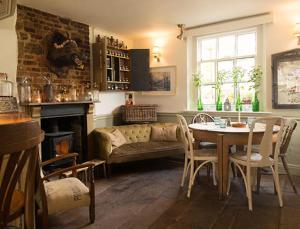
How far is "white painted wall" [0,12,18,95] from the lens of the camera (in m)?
1.92

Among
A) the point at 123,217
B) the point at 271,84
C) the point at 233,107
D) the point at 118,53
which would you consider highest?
the point at 118,53

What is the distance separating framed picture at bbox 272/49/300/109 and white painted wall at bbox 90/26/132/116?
2.91 metres

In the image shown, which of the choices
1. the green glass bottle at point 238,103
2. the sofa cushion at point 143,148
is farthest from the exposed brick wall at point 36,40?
the green glass bottle at point 238,103

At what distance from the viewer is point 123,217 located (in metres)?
2.65

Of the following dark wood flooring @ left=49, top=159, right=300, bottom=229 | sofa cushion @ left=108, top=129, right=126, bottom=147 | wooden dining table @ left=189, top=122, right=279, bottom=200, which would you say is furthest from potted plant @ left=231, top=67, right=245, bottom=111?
sofa cushion @ left=108, top=129, right=126, bottom=147

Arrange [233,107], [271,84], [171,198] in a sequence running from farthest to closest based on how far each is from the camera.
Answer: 1. [233,107]
2. [271,84]
3. [171,198]

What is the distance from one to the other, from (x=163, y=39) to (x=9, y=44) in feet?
12.2

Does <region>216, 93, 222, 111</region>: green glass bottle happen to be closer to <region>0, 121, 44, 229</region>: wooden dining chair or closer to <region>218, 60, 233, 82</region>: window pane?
<region>218, 60, 233, 82</region>: window pane

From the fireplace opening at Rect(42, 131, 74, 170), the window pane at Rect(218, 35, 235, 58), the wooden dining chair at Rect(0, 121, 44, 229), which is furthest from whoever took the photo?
the window pane at Rect(218, 35, 235, 58)

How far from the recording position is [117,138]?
4340mm

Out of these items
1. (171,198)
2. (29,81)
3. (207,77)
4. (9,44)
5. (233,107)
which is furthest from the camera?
(207,77)

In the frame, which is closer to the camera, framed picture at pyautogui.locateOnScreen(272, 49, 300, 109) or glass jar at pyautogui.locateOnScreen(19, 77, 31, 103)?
glass jar at pyautogui.locateOnScreen(19, 77, 31, 103)

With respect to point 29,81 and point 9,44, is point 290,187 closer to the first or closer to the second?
point 9,44

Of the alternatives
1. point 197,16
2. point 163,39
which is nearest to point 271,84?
point 197,16
